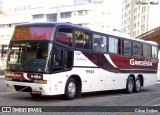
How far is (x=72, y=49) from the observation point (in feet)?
50.1

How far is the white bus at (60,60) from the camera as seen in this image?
14.1 m

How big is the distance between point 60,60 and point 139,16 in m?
109

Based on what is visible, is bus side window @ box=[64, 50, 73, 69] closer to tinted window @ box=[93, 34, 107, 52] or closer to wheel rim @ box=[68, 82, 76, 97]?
wheel rim @ box=[68, 82, 76, 97]

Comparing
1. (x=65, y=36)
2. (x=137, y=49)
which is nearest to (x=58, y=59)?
(x=65, y=36)

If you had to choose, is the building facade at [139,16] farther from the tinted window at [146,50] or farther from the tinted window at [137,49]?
the tinted window at [137,49]

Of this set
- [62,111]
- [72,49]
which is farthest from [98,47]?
[62,111]

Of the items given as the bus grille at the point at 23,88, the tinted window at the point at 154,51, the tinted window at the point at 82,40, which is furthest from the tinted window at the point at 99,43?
the tinted window at the point at 154,51

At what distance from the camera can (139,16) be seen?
121 m

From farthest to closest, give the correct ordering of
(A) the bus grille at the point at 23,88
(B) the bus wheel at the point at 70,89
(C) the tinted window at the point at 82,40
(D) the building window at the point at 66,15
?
(D) the building window at the point at 66,15 → (C) the tinted window at the point at 82,40 → (B) the bus wheel at the point at 70,89 → (A) the bus grille at the point at 23,88

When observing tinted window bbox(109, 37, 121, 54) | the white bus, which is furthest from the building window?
the white bus

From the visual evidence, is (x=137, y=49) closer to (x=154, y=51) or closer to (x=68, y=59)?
(x=154, y=51)

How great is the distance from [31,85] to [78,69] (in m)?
2.41

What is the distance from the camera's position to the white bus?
556 inches

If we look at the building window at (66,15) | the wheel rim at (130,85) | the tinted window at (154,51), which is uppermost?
the building window at (66,15)
